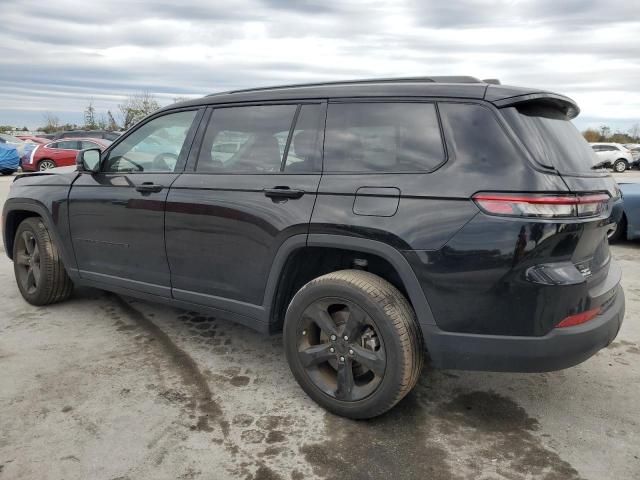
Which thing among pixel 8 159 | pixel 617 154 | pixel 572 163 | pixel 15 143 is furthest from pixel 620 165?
pixel 572 163

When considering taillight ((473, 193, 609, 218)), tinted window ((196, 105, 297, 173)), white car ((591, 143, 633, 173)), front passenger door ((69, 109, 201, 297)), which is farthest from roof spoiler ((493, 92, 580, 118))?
white car ((591, 143, 633, 173))

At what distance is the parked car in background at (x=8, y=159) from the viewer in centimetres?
1931

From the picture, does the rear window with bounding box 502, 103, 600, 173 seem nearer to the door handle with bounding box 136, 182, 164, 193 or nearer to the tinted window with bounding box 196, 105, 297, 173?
the tinted window with bounding box 196, 105, 297, 173

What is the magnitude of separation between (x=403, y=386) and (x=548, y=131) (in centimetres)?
144

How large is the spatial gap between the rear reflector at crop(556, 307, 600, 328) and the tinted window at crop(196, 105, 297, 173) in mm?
1696

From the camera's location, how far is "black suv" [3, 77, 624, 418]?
242cm

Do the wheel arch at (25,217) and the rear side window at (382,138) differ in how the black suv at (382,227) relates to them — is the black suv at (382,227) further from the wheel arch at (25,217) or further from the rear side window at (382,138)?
the wheel arch at (25,217)

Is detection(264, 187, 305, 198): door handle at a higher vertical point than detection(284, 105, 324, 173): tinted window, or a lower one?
lower

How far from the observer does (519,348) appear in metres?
2.45

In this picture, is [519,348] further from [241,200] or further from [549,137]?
[241,200]

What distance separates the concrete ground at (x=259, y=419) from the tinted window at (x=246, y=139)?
131 centimetres

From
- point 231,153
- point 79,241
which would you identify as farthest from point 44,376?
point 231,153

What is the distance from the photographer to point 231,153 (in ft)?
11.1

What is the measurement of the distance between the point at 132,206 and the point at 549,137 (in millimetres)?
2672
